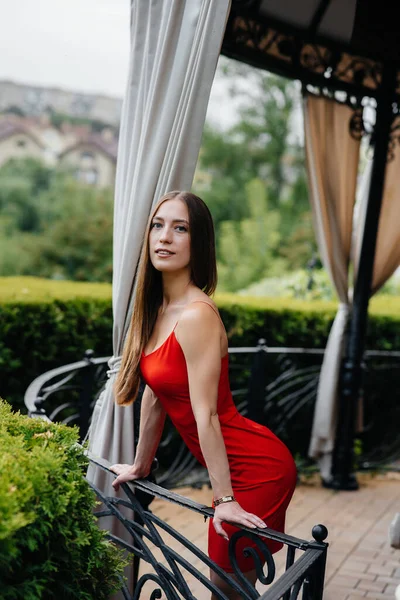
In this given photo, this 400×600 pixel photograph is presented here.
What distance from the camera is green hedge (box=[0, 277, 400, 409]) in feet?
16.8

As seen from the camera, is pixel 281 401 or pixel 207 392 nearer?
pixel 207 392

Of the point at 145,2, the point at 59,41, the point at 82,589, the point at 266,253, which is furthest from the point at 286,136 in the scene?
the point at 82,589

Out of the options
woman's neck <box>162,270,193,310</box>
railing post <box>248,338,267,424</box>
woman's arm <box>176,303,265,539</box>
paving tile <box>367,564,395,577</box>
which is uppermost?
woman's neck <box>162,270,193,310</box>

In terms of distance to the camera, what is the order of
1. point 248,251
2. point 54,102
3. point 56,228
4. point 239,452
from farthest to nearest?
point 54,102
point 248,251
point 56,228
point 239,452

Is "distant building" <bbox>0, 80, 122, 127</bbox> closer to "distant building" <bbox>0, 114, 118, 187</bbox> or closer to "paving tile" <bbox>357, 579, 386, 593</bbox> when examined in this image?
"distant building" <bbox>0, 114, 118, 187</bbox>

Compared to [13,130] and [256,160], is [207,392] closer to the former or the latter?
[256,160]

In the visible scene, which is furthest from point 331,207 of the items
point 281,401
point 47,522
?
point 47,522

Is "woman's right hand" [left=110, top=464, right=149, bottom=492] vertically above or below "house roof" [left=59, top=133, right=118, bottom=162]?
below

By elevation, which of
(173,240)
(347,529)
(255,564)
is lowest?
(347,529)

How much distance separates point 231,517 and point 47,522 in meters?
0.61

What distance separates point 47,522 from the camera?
1658 mm

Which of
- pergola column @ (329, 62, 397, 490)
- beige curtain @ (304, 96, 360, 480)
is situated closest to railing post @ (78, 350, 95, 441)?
beige curtain @ (304, 96, 360, 480)

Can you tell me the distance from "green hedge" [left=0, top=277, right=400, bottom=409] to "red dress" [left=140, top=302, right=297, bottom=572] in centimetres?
297

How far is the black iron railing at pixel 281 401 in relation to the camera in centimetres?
535
